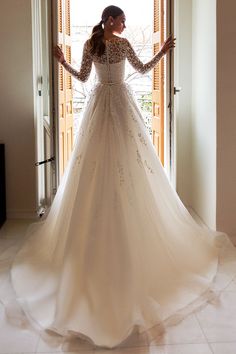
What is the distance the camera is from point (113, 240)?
2.90 metres

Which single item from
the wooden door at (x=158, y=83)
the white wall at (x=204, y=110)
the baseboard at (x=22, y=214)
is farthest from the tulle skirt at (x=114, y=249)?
the wooden door at (x=158, y=83)

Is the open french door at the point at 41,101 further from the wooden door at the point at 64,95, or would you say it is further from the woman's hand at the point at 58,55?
the woman's hand at the point at 58,55

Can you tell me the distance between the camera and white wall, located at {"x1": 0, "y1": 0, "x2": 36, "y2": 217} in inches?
170

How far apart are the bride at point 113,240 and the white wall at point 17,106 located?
0.69 m

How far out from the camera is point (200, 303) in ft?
9.22

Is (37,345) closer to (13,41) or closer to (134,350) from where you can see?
(134,350)

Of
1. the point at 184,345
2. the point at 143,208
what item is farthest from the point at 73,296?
the point at 143,208

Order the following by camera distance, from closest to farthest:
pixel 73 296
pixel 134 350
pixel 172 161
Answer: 1. pixel 134 350
2. pixel 73 296
3. pixel 172 161

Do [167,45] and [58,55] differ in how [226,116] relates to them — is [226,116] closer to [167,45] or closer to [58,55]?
[167,45]

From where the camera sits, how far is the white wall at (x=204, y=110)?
3.83m

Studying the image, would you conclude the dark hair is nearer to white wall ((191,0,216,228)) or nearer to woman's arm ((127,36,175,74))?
woman's arm ((127,36,175,74))

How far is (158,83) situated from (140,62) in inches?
36.2

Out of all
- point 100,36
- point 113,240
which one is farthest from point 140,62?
point 113,240

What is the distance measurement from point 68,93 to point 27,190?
919 mm
